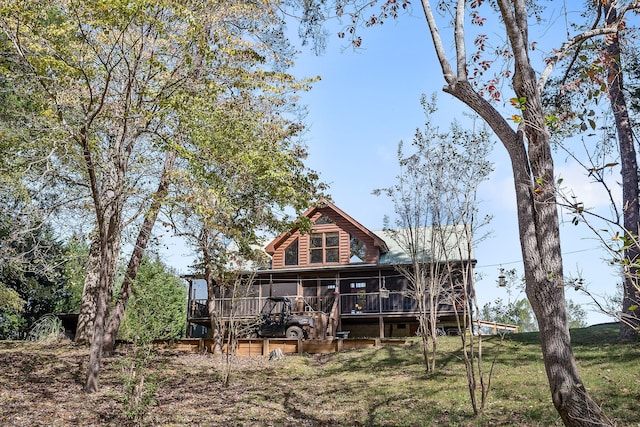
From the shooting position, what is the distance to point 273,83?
13.8m

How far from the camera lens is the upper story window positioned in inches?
929

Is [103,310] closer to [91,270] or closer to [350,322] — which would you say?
[91,270]

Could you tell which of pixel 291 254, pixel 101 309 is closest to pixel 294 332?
pixel 291 254

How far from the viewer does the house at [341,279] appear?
69.6ft

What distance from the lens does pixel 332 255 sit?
23641 mm

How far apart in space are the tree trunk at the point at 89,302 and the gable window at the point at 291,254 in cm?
959

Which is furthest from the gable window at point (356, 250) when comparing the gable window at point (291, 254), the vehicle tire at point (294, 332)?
the vehicle tire at point (294, 332)

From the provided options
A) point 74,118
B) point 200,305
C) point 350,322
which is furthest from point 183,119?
point 350,322

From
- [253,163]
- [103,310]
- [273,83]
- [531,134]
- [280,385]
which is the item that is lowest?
[280,385]

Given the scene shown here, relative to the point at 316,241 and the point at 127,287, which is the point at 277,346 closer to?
the point at 127,287

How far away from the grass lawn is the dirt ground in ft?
0.06

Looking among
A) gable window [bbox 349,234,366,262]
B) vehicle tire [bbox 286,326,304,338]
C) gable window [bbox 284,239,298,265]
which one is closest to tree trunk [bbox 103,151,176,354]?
vehicle tire [bbox 286,326,304,338]

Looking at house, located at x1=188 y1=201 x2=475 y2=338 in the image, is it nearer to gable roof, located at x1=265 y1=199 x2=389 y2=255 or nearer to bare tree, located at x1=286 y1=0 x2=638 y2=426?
gable roof, located at x1=265 y1=199 x2=389 y2=255

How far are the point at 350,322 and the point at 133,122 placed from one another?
1436 centimetres
